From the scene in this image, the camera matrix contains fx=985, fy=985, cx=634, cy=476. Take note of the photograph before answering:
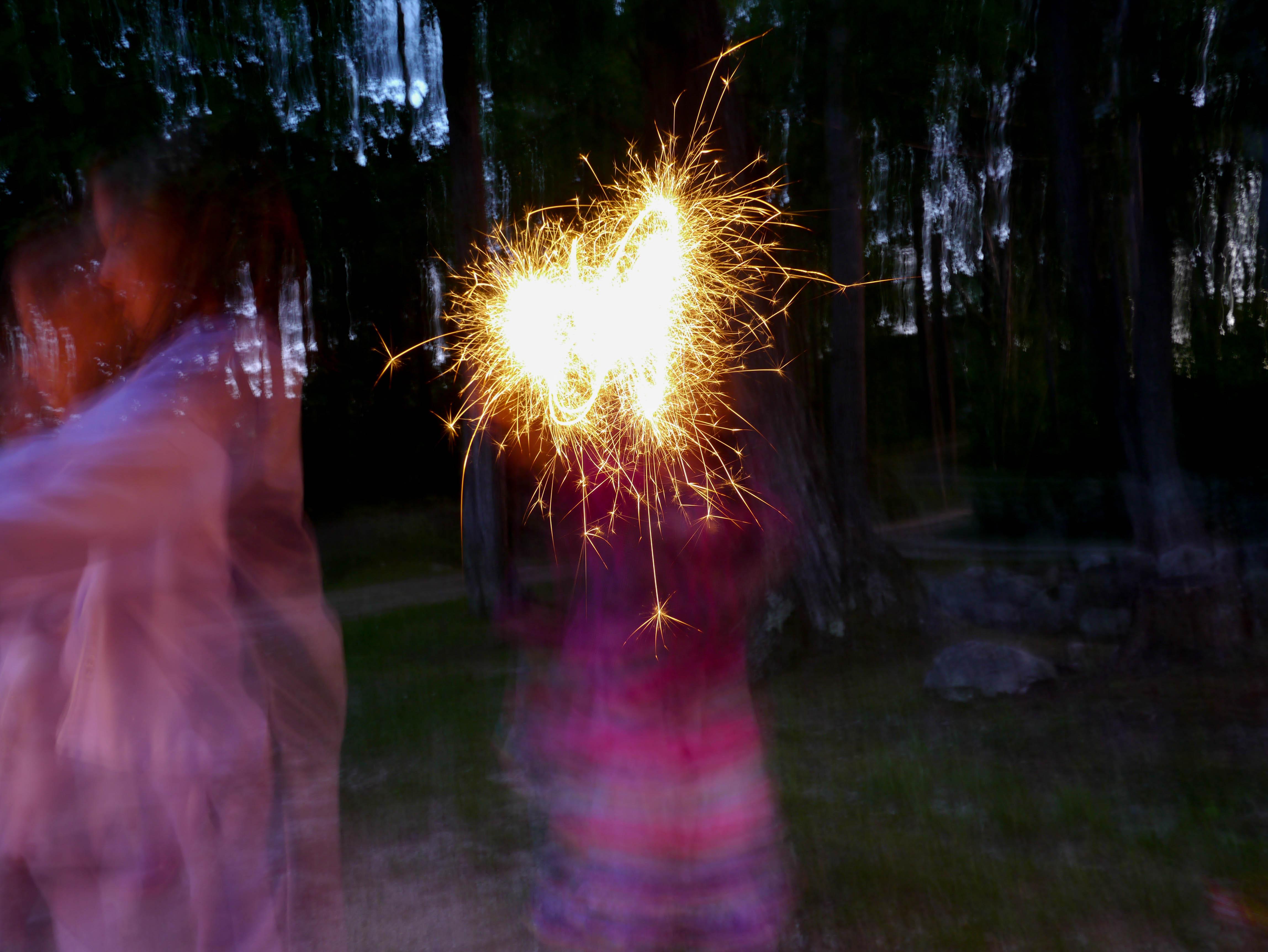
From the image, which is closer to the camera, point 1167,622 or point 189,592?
point 189,592

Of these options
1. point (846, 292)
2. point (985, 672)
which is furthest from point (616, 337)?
point (846, 292)

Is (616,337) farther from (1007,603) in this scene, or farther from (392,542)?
(392,542)

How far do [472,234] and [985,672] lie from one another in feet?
20.4

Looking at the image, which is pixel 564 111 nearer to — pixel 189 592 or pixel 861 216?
pixel 861 216

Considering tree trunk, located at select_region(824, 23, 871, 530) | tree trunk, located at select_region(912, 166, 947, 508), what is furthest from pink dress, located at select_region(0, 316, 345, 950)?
tree trunk, located at select_region(912, 166, 947, 508)

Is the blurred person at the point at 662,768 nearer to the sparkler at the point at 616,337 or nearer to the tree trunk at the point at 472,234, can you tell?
the sparkler at the point at 616,337

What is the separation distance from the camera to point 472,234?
9.73m

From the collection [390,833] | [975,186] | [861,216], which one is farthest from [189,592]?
[861,216]

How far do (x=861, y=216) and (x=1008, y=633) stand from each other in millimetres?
5599

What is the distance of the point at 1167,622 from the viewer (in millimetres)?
6816

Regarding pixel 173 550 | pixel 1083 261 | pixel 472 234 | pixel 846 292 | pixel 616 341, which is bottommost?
pixel 173 550

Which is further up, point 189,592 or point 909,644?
point 189,592

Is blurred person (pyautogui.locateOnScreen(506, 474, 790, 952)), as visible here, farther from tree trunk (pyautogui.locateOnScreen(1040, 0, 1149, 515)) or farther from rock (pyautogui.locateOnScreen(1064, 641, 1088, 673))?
tree trunk (pyautogui.locateOnScreen(1040, 0, 1149, 515))

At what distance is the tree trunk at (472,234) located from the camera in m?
9.29
